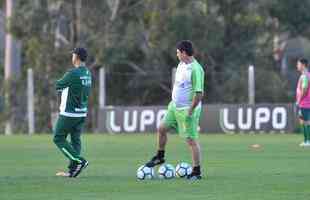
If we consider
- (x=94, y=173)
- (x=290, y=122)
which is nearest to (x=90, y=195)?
(x=94, y=173)

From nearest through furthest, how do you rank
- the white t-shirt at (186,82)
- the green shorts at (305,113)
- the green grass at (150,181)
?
1. the green grass at (150,181)
2. the white t-shirt at (186,82)
3. the green shorts at (305,113)

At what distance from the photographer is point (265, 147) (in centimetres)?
2583

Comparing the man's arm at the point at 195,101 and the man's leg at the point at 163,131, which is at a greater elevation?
the man's arm at the point at 195,101

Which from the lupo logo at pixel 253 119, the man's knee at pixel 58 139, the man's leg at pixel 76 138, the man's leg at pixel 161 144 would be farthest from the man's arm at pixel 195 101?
the lupo logo at pixel 253 119

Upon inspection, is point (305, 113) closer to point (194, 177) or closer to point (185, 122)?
point (185, 122)

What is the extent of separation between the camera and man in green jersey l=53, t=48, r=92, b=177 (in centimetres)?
1641

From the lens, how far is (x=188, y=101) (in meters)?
16.0

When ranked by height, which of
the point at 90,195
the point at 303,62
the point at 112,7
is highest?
the point at 112,7

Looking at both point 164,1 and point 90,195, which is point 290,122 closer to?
point 164,1

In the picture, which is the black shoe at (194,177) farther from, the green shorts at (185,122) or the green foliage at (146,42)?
the green foliage at (146,42)

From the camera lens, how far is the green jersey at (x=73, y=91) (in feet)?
53.9

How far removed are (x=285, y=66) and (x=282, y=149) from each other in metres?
25.7

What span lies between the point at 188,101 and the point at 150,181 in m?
1.35

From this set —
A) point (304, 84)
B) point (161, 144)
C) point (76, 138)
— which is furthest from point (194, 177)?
point (304, 84)
